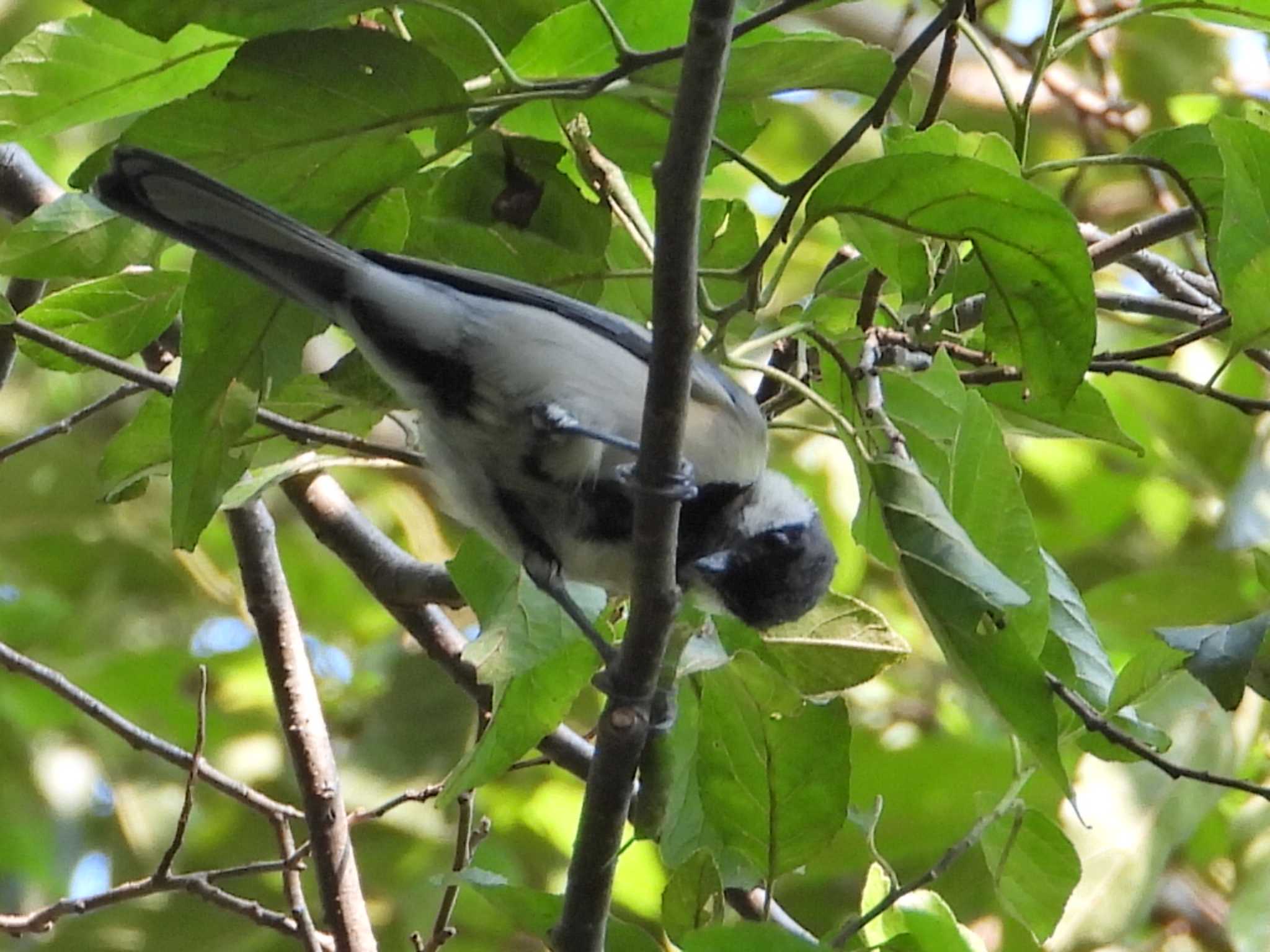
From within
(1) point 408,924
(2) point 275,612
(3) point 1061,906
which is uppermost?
(2) point 275,612

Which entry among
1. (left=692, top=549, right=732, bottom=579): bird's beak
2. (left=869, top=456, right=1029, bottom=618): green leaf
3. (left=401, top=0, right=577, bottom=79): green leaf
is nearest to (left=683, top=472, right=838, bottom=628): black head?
(left=692, top=549, right=732, bottom=579): bird's beak

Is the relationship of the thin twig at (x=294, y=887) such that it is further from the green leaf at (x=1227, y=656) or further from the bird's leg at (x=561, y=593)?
the green leaf at (x=1227, y=656)

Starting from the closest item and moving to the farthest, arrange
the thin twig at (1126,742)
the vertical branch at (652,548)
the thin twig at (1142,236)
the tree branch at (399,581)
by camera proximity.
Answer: the vertical branch at (652,548) < the thin twig at (1126,742) < the thin twig at (1142,236) < the tree branch at (399,581)

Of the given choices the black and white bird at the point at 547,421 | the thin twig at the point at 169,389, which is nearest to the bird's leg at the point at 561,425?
the black and white bird at the point at 547,421

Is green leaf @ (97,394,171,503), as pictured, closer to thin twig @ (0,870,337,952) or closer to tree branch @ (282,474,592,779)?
tree branch @ (282,474,592,779)

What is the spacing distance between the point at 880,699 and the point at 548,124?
2.92 meters

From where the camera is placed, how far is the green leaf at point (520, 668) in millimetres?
1950

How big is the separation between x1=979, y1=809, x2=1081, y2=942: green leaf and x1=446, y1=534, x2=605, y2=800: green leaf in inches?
22.0

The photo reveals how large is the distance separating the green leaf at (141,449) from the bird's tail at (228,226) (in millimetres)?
407

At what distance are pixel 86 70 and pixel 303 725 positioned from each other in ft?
3.64

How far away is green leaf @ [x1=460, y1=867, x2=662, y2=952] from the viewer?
5.65ft

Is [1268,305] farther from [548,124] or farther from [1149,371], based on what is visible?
[548,124]

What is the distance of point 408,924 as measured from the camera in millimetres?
3242

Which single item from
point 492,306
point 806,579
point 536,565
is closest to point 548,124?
point 492,306
